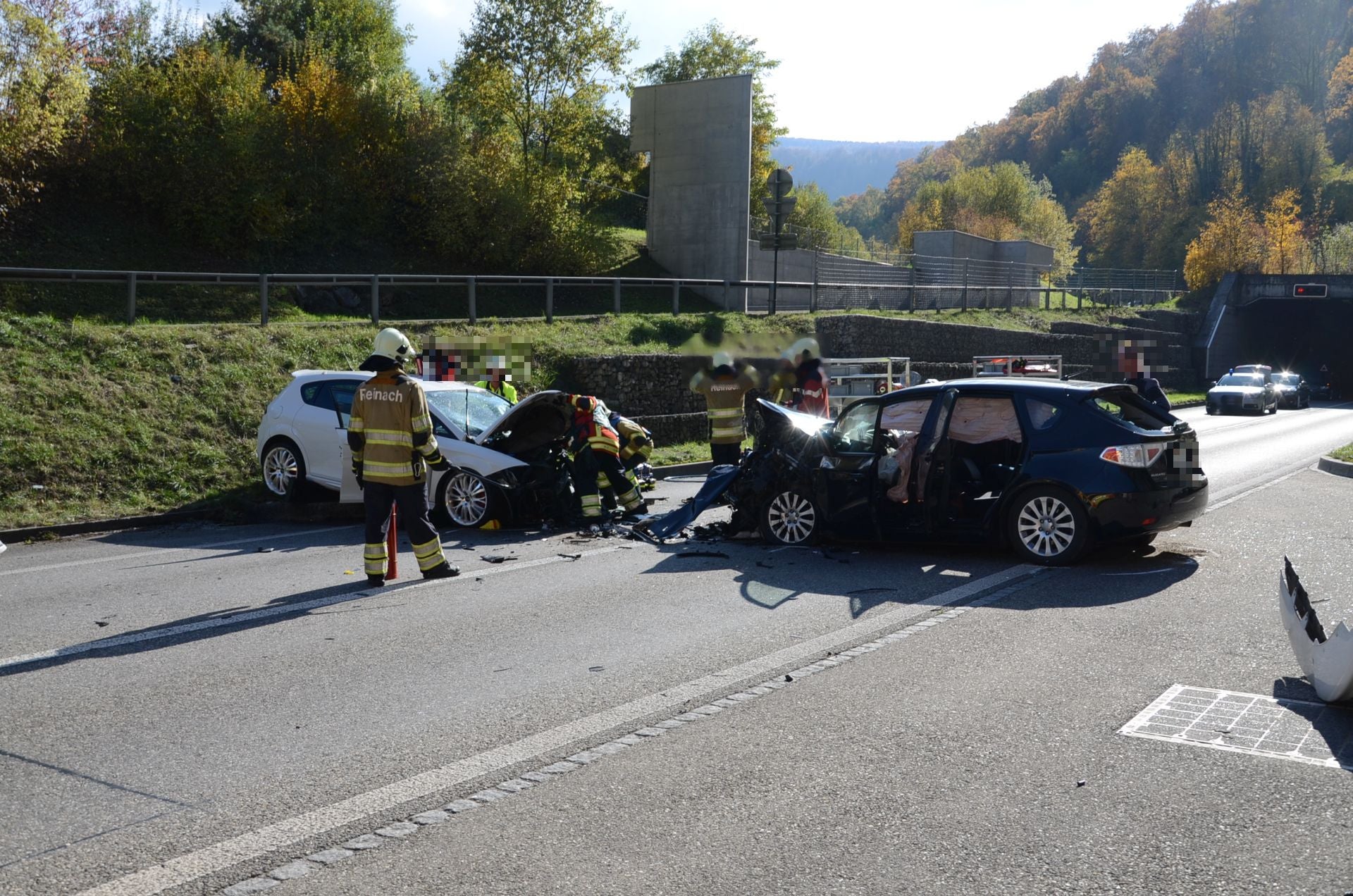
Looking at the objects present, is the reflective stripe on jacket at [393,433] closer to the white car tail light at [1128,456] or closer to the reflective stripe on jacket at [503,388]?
the reflective stripe on jacket at [503,388]

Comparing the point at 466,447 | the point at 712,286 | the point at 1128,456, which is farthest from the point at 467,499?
the point at 712,286

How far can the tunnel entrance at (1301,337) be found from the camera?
185ft

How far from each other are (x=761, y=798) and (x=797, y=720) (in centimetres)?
104

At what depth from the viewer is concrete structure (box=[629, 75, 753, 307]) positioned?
3284 centimetres

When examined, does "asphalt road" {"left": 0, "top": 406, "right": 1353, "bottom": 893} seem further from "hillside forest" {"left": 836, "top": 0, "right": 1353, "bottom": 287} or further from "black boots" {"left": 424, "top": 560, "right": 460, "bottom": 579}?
"hillside forest" {"left": 836, "top": 0, "right": 1353, "bottom": 287}

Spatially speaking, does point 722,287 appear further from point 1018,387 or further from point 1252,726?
point 1252,726

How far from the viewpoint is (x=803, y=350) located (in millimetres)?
17234

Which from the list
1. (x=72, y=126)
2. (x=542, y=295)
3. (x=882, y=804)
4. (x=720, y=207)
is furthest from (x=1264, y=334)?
(x=882, y=804)

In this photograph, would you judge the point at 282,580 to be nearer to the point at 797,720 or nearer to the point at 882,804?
the point at 797,720

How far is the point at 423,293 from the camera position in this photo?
95.9ft

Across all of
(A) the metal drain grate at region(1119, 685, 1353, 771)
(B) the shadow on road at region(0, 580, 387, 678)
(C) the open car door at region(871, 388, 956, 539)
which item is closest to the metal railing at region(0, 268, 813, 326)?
(B) the shadow on road at region(0, 580, 387, 678)

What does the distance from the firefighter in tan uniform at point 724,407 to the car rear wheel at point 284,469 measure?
15.9 feet

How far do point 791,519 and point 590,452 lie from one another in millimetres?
2497

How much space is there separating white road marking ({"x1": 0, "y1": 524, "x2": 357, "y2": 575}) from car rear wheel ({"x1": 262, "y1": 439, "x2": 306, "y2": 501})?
3.43 ft
